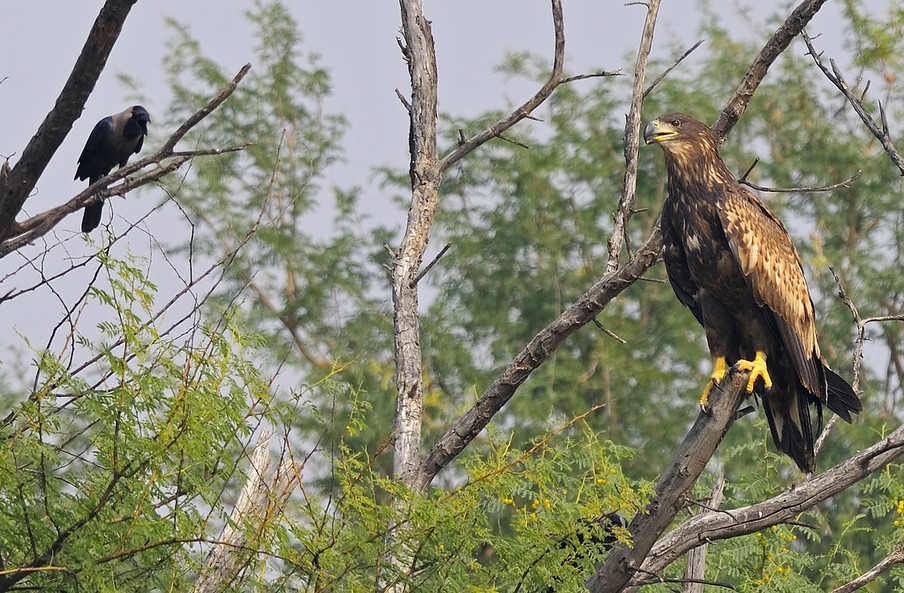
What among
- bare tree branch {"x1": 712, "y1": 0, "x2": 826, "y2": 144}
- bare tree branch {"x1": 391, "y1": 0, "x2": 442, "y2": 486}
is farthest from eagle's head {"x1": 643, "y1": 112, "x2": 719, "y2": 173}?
bare tree branch {"x1": 391, "y1": 0, "x2": 442, "y2": 486}

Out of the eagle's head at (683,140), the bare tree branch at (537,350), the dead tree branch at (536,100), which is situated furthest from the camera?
the dead tree branch at (536,100)

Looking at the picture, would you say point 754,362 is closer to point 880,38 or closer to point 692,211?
point 692,211

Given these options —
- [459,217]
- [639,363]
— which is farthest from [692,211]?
[459,217]

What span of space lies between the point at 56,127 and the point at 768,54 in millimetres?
2792

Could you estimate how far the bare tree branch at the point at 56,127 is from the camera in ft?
10.3

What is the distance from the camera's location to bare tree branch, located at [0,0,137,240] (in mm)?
3141

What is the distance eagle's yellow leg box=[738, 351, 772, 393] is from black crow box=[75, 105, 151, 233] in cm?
541

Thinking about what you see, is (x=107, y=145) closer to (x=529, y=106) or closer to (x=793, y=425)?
(x=529, y=106)

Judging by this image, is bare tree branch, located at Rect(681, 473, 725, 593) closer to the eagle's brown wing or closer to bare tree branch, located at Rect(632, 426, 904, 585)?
bare tree branch, located at Rect(632, 426, 904, 585)

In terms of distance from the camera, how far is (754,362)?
460cm

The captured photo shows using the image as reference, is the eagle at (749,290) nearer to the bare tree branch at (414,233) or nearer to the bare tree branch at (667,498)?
the bare tree branch at (667,498)

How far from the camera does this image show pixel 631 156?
197 inches

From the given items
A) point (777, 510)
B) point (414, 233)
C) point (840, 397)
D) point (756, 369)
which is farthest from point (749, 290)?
point (414, 233)

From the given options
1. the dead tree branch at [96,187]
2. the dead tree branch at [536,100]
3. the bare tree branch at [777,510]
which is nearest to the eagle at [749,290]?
the bare tree branch at [777,510]
